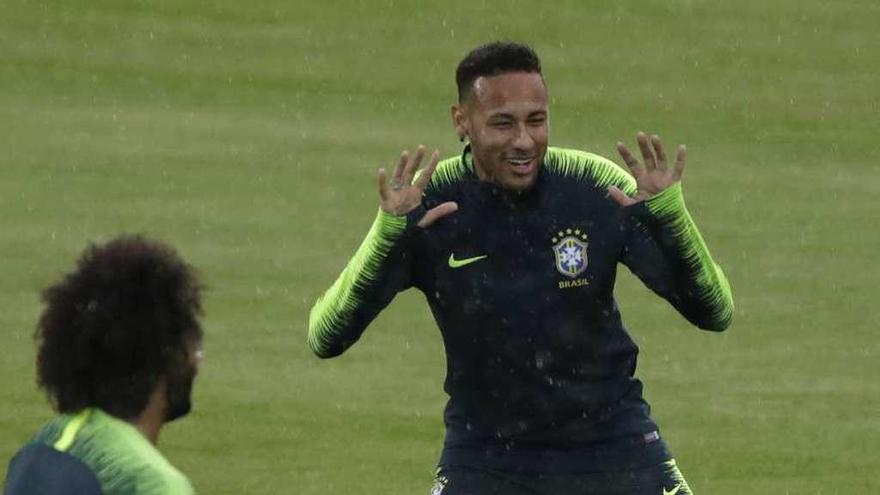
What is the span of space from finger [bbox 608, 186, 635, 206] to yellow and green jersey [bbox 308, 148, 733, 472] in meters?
0.04

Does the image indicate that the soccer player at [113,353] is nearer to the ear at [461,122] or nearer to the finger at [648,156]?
the finger at [648,156]

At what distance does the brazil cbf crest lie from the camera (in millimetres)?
8672

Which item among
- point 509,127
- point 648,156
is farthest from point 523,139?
point 648,156

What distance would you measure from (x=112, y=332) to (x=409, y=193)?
295 cm

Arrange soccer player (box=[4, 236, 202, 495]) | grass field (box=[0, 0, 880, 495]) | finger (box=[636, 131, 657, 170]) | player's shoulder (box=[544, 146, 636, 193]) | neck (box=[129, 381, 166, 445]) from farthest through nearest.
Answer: grass field (box=[0, 0, 880, 495])
player's shoulder (box=[544, 146, 636, 193])
finger (box=[636, 131, 657, 170])
neck (box=[129, 381, 166, 445])
soccer player (box=[4, 236, 202, 495])

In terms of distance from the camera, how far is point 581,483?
28.6ft

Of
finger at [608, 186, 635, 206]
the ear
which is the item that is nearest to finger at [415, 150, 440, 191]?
the ear

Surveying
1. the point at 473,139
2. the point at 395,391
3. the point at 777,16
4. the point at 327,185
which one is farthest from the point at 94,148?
the point at 473,139

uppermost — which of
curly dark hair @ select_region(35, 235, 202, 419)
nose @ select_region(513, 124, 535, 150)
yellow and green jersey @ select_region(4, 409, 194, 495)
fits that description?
nose @ select_region(513, 124, 535, 150)

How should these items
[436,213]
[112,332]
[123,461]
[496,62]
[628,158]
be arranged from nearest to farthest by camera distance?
[123,461], [112,332], [628,158], [436,213], [496,62]

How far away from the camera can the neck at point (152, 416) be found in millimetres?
5941

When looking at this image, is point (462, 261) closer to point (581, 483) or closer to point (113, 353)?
point (581, 483)

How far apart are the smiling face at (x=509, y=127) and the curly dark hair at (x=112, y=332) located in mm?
2899

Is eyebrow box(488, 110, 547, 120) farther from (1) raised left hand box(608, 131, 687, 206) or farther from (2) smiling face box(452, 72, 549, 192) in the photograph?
(1) raised left hand box(608, 131, 687, 206)
